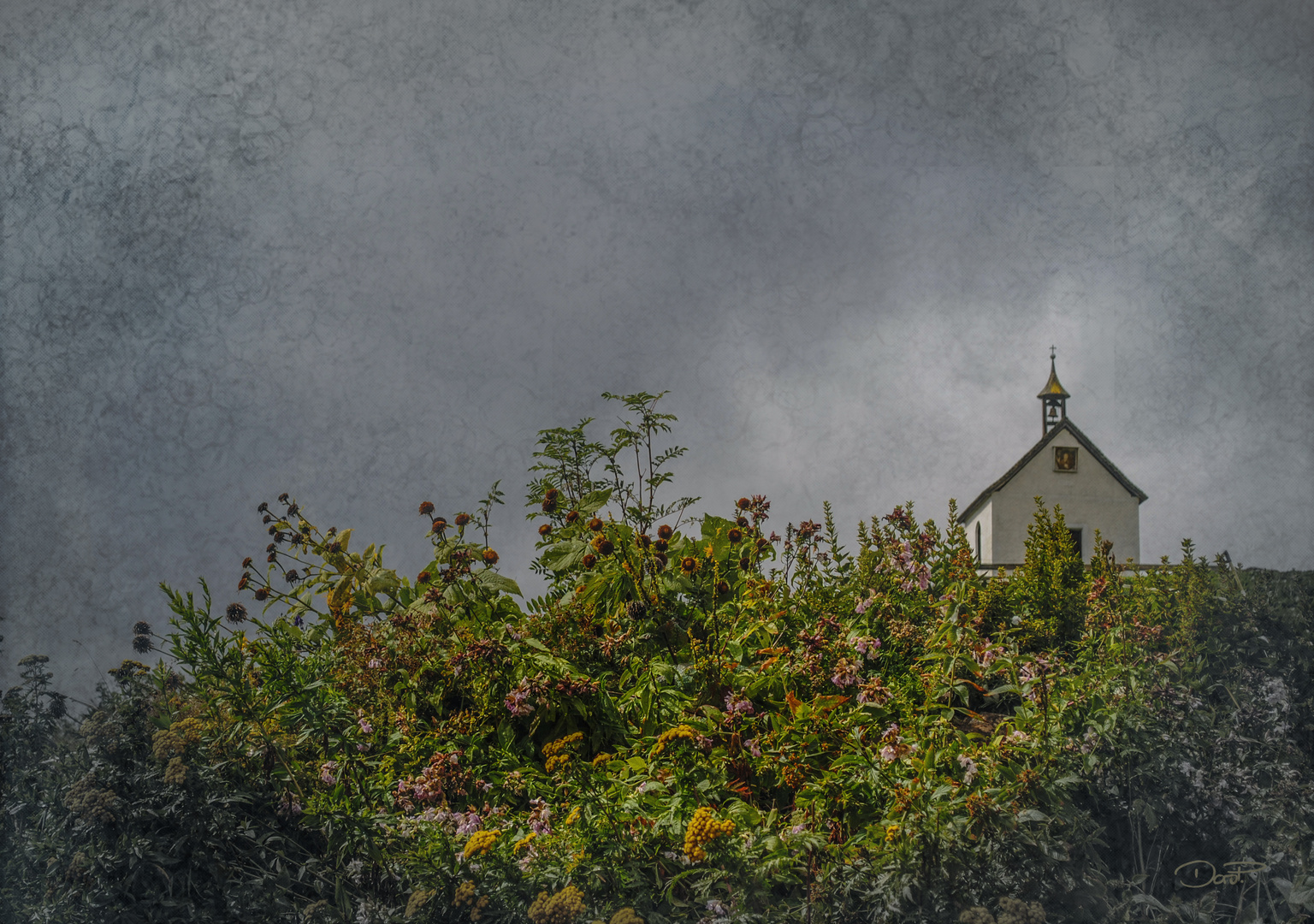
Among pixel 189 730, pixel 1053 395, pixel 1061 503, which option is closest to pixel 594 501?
pixel 189 730

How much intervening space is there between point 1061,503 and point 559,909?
12.6m

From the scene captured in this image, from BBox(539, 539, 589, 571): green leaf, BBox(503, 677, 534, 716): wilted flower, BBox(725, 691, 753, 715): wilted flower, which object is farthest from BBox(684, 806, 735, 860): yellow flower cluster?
BBox(539, 539, 589, 571): green leaf

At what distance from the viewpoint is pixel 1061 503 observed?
41.1ft

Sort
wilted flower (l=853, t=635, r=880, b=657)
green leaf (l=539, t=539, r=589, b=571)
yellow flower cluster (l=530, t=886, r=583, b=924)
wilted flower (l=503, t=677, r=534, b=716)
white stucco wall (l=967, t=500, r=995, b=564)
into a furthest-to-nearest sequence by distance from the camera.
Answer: white stucco wall (l=967, t=500, r=995, b=564) → green leaf (l=539, t=539, r=589, b=571) → wilted flower (l=853, t=635, r=880, b=657) → wilted flower (l=503, t=677, r=534, b=716) → yellow flower cluster (l=530, t=886, r=583, b=924)

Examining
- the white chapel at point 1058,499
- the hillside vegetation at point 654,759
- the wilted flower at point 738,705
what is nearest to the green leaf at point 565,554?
the hillside vegetation at point 654,759

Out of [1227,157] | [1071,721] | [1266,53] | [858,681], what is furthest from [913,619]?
[1266,53]

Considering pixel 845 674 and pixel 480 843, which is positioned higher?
pixel 845 674

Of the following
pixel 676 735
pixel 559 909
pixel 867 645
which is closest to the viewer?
pixel 559 909

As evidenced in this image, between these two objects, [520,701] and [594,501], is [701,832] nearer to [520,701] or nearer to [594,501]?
[520,701]

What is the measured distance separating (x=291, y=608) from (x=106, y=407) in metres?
1.10

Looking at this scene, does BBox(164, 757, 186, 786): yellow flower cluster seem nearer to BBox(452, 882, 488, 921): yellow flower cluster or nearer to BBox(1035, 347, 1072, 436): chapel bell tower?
BBox(452, 882, 488, 921): yellow flower cluster

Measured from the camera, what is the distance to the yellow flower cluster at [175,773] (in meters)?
1.89
